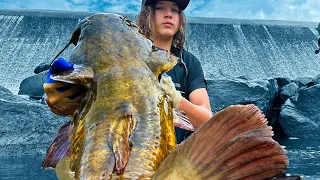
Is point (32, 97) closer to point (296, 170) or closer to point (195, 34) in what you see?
point (296, 170)

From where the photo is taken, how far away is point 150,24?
3127mm

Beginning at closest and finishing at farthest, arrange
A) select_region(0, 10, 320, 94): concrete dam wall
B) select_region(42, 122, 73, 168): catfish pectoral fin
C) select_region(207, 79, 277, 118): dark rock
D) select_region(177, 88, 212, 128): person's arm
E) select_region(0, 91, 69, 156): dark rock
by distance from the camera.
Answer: select_region(42, 122, 73, 168): catfish pectoral fin → select_region(177, 88, 212, 128): person's arm → select_region(0, 91, 69, 156): dark rock → select_region(207, 79, 277, 118): dark rock → select_region(0, 10, 320, 94): concrete dam wall

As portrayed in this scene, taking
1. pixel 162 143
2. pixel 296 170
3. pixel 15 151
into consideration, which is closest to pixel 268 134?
pixel 162 143

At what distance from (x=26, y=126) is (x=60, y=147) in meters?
8.96

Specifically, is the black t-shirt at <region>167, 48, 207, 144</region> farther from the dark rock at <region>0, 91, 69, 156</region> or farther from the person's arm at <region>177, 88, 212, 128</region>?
the dark rock at <region>0, 91, 69, 156</region>

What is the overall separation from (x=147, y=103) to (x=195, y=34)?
23874mm

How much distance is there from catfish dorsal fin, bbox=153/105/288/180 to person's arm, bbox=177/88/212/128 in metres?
1.02

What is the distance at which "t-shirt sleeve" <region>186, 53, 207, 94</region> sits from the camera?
312cm

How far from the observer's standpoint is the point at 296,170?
7.28 meters

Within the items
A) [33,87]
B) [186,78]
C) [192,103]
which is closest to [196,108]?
[192,103]

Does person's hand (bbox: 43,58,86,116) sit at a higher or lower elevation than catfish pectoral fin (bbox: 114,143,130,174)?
higher

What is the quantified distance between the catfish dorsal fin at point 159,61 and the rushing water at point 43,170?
533 centimetres

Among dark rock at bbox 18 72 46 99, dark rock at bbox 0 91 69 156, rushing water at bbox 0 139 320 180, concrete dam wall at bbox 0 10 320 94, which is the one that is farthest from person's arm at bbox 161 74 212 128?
concrete dam wall at bbox 0 10 320 94

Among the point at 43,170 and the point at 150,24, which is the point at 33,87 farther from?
the point at 150,24
